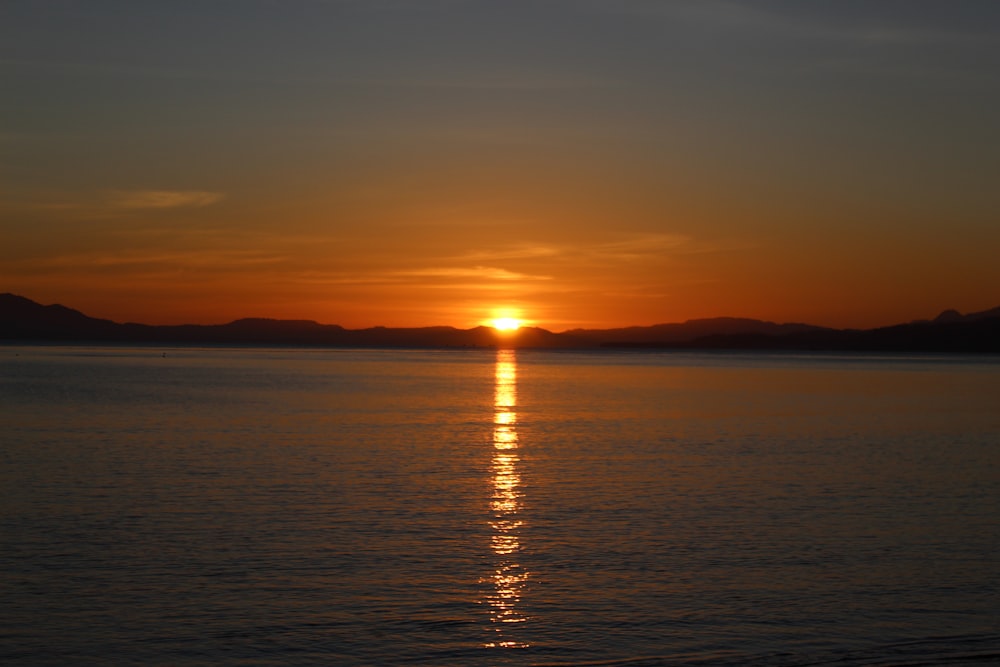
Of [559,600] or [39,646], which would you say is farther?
[559,600]

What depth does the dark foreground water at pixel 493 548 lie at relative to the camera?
13711 mm

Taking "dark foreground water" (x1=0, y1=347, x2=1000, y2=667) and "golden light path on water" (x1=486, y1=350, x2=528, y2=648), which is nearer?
"dark foreground water" (x1=0, y1=347, x2=1000, y2=667)

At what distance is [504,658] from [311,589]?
4.38 metres

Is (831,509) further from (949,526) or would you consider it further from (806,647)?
(806,647)

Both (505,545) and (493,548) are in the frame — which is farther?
(505,545)

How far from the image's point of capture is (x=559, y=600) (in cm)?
1566

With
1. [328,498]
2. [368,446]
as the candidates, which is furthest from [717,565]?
[368,446]

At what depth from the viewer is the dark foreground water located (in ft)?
45.0

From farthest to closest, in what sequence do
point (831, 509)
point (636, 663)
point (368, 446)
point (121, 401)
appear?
point (121, 401), point (368, 446), point (831, 509), point (636, 663)

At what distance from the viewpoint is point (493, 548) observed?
63.6 ft

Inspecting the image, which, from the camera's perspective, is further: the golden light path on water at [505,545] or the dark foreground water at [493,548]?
the golden light path on water at [505,545]

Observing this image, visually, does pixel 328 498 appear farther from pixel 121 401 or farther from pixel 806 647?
pixel 121 401

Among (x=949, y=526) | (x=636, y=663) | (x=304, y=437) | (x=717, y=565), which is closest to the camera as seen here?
(x=636, y=663)

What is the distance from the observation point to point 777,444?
39.3 metres
